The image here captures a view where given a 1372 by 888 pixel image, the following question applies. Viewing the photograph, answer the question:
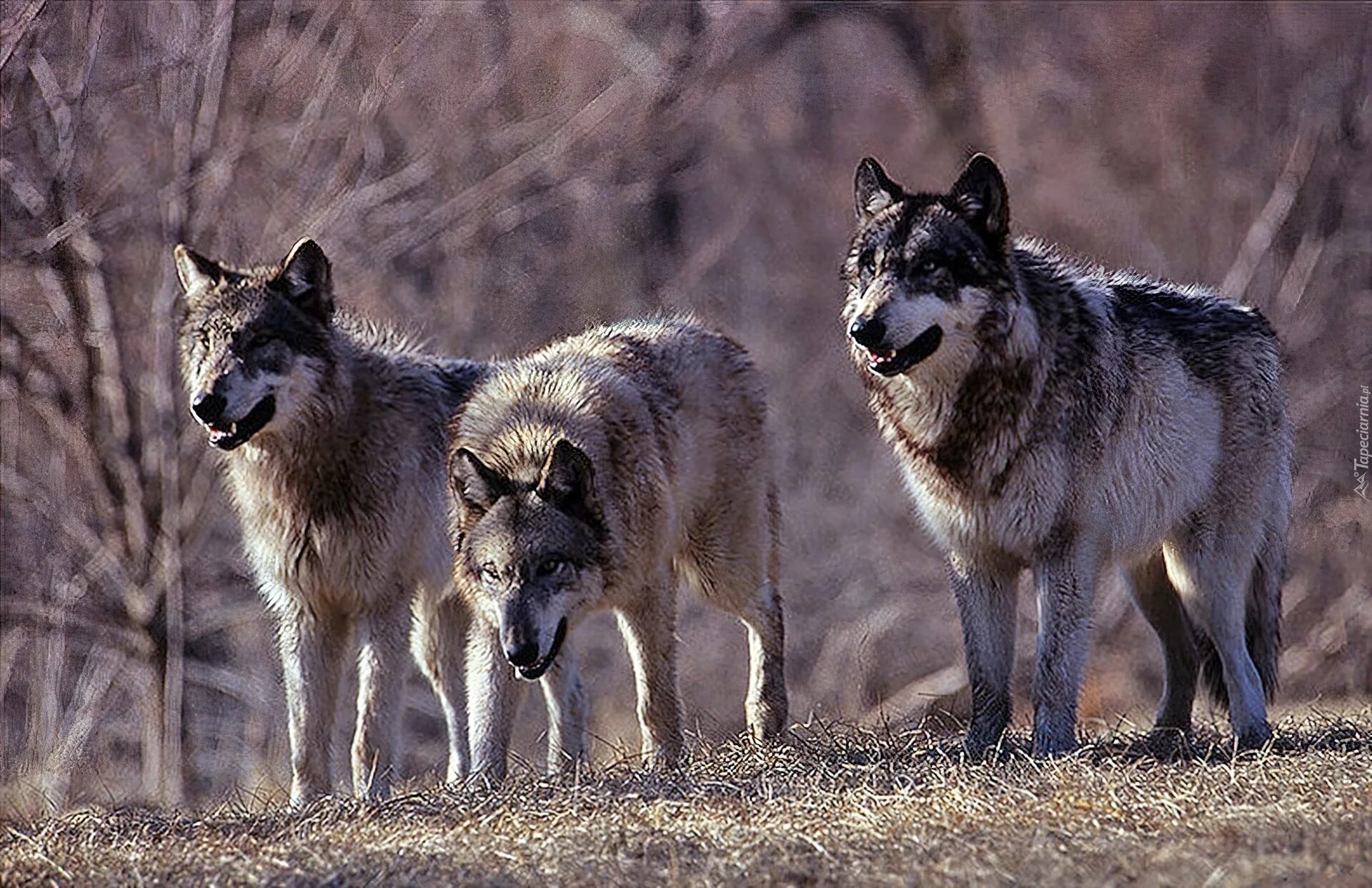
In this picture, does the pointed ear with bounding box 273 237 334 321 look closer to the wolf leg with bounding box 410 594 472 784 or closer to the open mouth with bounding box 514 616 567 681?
the wolf leg with bounding box 410 594 472 784

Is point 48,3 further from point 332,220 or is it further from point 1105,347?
point 1105,347

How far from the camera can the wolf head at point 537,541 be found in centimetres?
744

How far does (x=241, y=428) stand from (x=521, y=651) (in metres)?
1.88

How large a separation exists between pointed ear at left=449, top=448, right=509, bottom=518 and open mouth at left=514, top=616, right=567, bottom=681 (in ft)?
1.99

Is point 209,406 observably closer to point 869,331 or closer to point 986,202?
point 869,331

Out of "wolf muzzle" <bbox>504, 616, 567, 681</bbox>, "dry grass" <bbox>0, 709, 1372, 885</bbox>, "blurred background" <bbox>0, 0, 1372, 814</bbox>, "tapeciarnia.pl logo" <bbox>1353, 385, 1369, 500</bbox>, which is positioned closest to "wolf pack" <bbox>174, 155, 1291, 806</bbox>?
"wolf muzzle" <bbox>504, 616, 567, 681</bbox>

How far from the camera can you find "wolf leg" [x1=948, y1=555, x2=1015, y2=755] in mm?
7828

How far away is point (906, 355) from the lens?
24.1 feet

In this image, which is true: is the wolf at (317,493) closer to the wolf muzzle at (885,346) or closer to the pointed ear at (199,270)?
the pointed ear at (199,270)

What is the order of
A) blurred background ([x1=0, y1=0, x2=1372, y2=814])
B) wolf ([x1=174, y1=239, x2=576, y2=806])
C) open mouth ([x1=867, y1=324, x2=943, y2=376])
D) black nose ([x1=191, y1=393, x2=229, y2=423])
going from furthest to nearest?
1. blurred background ([x1=0, y1=0, x2=1372, y2=814])
2. wolf ([x1=174, y1=239, x2=576, y2=806])
3. black nose ([x1=191, y1=393, x2=229, y2=423])
4. open mouth ([x1=867, y1=324, x2=943, y2=376])

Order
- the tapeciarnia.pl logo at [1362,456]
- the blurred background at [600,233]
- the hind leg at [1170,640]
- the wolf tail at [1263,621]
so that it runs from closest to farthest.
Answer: the wolf tail at [1263,621] < the hind leg at [1170,640] < the blurred background at [600,233] < the tapeciarnia.pl logo at [1362,456]

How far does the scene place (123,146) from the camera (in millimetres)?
14656

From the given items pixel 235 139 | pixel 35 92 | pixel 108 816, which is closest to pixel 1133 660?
pixel 235 139

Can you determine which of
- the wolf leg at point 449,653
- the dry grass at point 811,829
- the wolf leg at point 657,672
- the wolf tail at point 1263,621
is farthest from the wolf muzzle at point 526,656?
the wolf tail at point 1263,621
